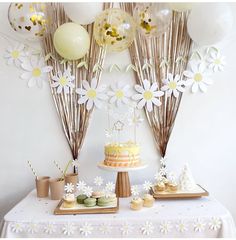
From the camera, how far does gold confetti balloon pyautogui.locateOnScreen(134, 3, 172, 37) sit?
64.8 inches

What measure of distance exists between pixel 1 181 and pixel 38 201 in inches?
19.8

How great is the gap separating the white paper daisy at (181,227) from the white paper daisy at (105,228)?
29 centimetres

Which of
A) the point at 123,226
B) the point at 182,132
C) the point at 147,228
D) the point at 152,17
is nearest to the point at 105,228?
the point at 123,226

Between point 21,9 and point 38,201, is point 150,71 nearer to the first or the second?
point 21,9

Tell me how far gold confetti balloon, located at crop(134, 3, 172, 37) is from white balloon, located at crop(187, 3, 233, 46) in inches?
6.3

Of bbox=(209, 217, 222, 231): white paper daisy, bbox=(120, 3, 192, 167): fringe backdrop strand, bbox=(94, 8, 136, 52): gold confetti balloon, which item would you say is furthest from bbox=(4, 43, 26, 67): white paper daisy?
bbox=(209, 217, 222, 231): white paper daisy

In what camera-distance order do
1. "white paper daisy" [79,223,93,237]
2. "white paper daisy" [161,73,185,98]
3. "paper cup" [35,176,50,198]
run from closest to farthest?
"white paper daisy" [79,223,93,237], "paper cup" [35,176,50,198], "white paper daisy" [161,73,185,98]

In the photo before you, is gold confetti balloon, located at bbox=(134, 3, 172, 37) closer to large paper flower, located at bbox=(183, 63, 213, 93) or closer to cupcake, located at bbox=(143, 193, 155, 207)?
large paper flower, located at bbox=(183, 63, 213, 93)

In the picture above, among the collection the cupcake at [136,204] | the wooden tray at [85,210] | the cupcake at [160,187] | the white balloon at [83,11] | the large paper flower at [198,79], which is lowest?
the wooden tray at [85,210]

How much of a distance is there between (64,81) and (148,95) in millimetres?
517

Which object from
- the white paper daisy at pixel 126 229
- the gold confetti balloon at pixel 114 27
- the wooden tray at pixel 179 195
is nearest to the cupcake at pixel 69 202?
the white paper daisy at pixel 126 229

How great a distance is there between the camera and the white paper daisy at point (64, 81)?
6.38 ft

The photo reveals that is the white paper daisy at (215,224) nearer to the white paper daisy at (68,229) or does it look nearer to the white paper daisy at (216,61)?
the white paper daisy at (68,229)

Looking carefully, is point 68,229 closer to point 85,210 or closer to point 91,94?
point 85,210
